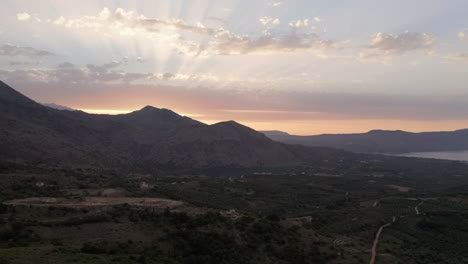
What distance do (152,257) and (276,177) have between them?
13422cm

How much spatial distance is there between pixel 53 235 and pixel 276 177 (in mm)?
133540

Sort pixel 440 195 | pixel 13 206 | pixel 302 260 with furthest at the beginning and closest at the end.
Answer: pixel 440 195 → pixel 13 206 → pixel 302 260

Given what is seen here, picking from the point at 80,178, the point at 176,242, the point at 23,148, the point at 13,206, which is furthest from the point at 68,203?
the point at 23,148

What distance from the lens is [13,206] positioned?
4381cm

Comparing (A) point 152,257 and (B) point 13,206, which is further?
(B) point 13,206

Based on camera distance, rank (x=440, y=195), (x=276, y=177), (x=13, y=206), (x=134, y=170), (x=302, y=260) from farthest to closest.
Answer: (x=276, y=177) → (x=134, y=170) → (x=440, y=195) → (x=13, y=206) → (x=302, y=260)

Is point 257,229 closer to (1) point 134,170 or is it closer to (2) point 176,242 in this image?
(2) point 176,242

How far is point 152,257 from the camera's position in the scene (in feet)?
105

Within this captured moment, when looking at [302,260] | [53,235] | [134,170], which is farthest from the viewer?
[134,170]

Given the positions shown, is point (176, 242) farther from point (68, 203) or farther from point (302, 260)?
point (68, 203)

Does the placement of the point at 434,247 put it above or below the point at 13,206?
below

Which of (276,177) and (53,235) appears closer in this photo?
(53,235)

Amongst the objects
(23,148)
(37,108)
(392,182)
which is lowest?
(392,182)

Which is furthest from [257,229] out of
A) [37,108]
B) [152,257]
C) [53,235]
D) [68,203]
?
[37,108]
